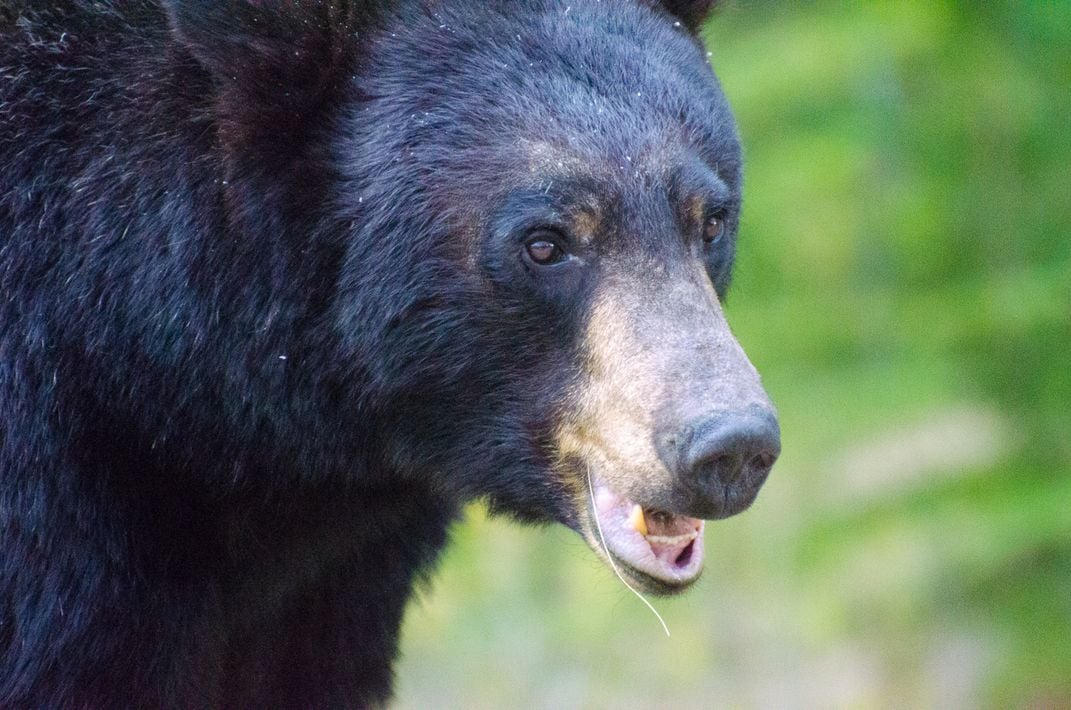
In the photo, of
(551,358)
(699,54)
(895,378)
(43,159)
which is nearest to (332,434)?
(551,358)

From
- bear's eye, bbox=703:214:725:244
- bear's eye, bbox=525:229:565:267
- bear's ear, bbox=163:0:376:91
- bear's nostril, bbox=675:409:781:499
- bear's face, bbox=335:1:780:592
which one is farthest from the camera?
bear's eye, bbox=703:214:725:244

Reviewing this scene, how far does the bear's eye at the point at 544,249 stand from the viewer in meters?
3.85

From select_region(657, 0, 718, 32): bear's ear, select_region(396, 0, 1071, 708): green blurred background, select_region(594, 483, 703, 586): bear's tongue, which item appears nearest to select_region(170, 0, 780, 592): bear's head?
select_region(594, 483, 703, 586): bear's tongue

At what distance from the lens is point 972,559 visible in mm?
8930

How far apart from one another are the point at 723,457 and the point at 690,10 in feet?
5.83

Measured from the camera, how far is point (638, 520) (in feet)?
12.6

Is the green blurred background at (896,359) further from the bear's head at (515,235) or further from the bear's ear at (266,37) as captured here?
the bear's ear at (266,37)

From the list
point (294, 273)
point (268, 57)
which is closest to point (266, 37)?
point (268, 57)

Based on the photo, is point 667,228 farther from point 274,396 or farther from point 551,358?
point 274,396

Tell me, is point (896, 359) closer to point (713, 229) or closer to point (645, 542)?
point (713, 229)

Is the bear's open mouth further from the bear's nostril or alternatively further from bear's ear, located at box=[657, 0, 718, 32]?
bear's ear, located at box=[657, 0, 718, 32]

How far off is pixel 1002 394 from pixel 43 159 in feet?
21.1

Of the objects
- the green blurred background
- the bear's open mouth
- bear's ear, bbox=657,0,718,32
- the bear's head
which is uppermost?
bear's ear, bbox=657,0,718,32

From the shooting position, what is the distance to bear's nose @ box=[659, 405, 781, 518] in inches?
135
